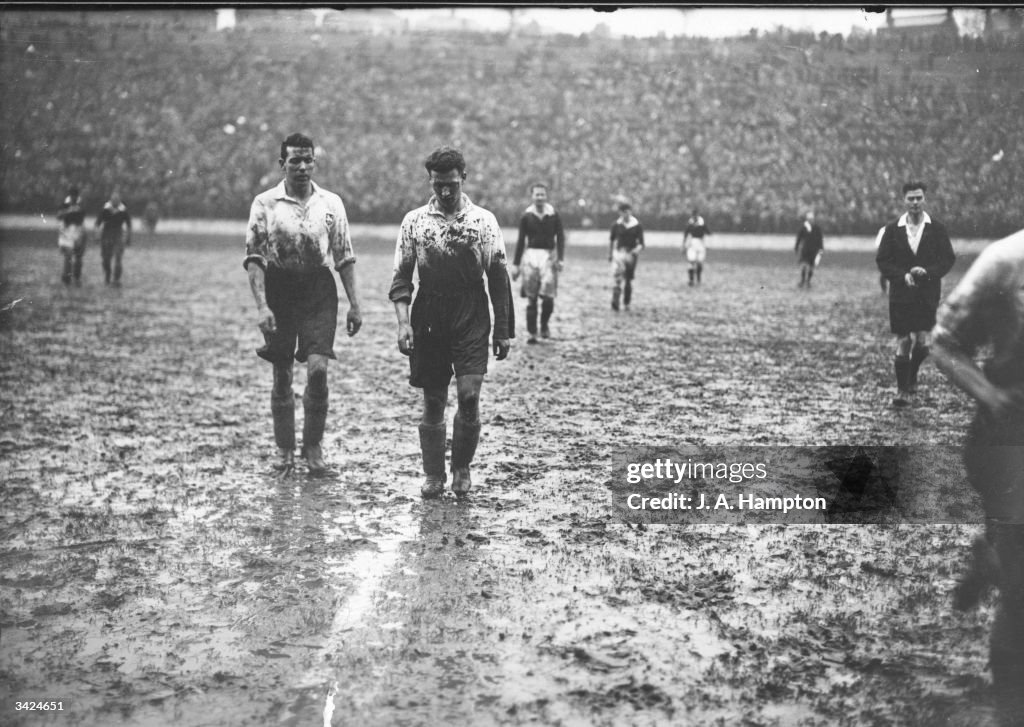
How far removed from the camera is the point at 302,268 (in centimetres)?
552

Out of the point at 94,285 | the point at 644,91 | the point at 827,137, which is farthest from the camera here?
the point at 644,91

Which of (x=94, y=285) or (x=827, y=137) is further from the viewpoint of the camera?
(x=827, y=137)

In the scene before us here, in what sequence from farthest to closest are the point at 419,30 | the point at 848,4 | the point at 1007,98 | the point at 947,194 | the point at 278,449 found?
the point at 419,30
the point at 947,194
the point at 278,449
the point at 1007,98
the point at 848,4

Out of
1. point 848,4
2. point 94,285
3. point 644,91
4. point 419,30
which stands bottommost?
point 94,285

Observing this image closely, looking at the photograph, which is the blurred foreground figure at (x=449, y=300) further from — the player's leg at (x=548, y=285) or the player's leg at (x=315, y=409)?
A: the player's leg at (x=548, y=285)

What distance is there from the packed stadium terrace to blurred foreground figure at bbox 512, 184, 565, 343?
433 cm

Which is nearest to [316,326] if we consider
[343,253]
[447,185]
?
[343,253]

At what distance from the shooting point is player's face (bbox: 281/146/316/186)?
535 centimetres

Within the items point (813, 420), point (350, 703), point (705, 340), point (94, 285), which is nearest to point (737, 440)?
point (813, 420)

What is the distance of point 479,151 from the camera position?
29828 millimetres

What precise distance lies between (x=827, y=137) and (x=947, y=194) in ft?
37.4

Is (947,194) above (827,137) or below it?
below

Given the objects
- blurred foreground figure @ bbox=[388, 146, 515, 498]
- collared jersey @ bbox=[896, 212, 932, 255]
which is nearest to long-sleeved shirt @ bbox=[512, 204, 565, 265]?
collared jersey @ bbox=[896, 212, 932, 255]

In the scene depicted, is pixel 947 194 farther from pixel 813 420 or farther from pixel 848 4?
pixel 848 4
